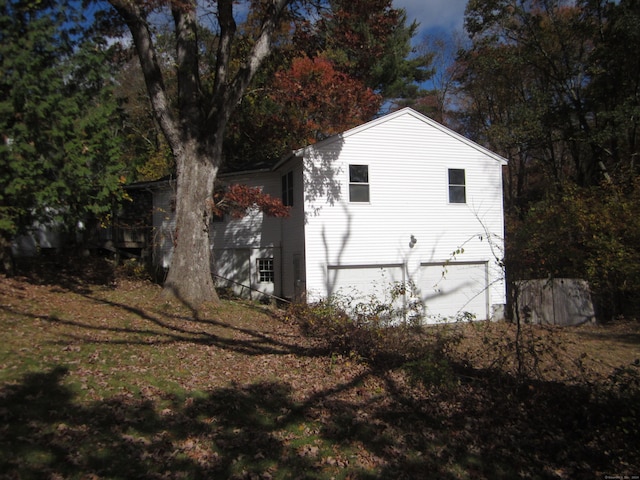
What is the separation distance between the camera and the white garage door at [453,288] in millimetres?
16844

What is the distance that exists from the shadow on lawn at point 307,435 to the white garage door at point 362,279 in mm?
8660

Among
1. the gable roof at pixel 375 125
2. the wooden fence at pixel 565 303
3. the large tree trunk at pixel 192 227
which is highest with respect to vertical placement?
the gable roof at pixel 375 125

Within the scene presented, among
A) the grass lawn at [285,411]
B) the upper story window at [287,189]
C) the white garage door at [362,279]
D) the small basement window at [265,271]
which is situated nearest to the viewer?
the grass lawn at [285,411]

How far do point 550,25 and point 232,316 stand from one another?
71.4ft

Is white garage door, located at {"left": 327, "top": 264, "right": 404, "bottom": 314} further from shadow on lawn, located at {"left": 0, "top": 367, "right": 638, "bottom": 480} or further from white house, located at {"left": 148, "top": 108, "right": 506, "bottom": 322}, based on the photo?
shadow on lawn, located at {"left": 0, "top": 367, "right": 638, "bottom": 480}

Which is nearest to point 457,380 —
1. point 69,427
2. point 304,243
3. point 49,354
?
point 69,427

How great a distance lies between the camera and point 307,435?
5898 millimetres

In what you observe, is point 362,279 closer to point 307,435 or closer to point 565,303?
point 565,303

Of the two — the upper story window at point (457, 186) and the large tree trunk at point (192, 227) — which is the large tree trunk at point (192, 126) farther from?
the upper story window at point (457, 186)

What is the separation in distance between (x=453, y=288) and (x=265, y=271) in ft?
22.3

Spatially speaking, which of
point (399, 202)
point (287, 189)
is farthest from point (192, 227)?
point (399, 202)

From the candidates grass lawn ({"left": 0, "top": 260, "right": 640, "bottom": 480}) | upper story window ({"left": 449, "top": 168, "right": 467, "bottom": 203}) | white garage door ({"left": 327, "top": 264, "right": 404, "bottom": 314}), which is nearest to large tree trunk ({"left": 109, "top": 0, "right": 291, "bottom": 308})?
grass lawn ({"left": 0, "top": 260, "right": 640, "bottom": 480})

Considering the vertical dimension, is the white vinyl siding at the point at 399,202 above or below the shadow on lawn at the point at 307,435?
above

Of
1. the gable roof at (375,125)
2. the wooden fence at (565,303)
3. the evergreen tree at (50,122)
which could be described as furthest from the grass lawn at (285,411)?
the wooden fence at (565,303)
